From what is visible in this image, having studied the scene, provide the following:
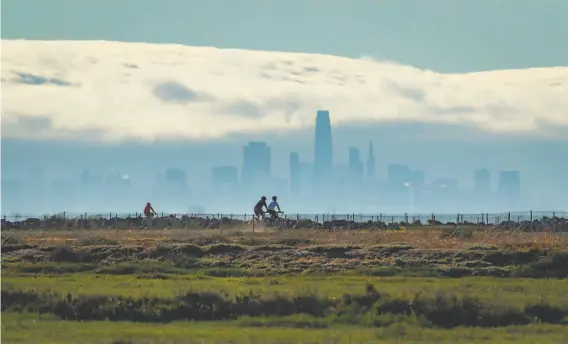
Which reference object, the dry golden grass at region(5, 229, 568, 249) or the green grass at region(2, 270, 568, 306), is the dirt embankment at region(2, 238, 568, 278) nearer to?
the green grass at region(2, 270, 568, 306)

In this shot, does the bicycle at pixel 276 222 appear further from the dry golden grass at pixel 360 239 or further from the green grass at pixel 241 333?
the green grass at pixel 241 333

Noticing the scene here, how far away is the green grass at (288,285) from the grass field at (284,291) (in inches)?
2.1

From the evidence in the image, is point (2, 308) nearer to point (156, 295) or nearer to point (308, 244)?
point (156, 295)

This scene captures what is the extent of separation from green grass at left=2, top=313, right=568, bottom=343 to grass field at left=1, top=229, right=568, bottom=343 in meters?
0.03

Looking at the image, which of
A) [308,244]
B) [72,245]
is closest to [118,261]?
[72,245]

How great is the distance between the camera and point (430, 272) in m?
41.5

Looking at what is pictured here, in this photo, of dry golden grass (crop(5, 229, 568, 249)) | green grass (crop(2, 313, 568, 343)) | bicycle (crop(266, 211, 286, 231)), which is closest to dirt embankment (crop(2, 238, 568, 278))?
dry golden grass (crop(5, 229, 568, 249))

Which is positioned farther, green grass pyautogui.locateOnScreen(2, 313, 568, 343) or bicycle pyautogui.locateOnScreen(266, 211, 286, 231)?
bicycle pyautogui.locateOnScreen(266, 211, 286, 231)


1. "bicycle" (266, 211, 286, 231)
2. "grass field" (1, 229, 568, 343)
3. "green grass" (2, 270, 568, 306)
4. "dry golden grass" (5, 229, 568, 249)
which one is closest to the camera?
"grass field" (1, 229, 568, 343)

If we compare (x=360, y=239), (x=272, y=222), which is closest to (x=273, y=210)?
(x=272, y=222)

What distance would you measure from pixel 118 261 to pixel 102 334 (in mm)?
19118

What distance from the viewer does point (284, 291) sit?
3291cm

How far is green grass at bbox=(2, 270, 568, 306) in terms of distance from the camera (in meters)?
32.7

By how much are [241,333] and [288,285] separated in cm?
931
